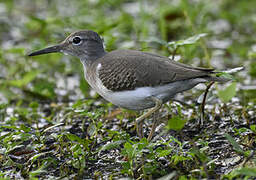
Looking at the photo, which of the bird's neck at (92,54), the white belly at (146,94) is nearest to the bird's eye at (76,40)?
the bird's neck at (92,54)

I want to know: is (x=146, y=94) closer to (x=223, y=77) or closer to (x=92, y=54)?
(x=223, y=77)

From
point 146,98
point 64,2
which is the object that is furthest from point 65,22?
point 64,2

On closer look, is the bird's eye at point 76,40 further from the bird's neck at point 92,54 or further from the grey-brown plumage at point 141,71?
the grey-brown plumage at point 141,71

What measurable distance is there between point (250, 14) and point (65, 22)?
4.46m

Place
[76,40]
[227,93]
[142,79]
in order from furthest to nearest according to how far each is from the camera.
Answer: [76,40]
[227,93]
[142,79]

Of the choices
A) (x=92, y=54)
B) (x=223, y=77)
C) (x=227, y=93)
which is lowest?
(x=227, y=93)

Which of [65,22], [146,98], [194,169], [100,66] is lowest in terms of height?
[194,169]

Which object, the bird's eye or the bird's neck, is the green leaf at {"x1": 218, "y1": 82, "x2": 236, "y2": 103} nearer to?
the bird's neck

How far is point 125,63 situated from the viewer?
4.76 metres

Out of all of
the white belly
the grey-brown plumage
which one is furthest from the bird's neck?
the white belly

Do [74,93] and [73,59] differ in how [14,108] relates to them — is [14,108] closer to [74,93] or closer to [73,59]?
[74,93]

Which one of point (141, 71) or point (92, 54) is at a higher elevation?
point (92, 54)

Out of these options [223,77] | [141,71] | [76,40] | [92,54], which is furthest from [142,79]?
[76,40]

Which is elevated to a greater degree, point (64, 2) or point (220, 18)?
point (64, 2)
